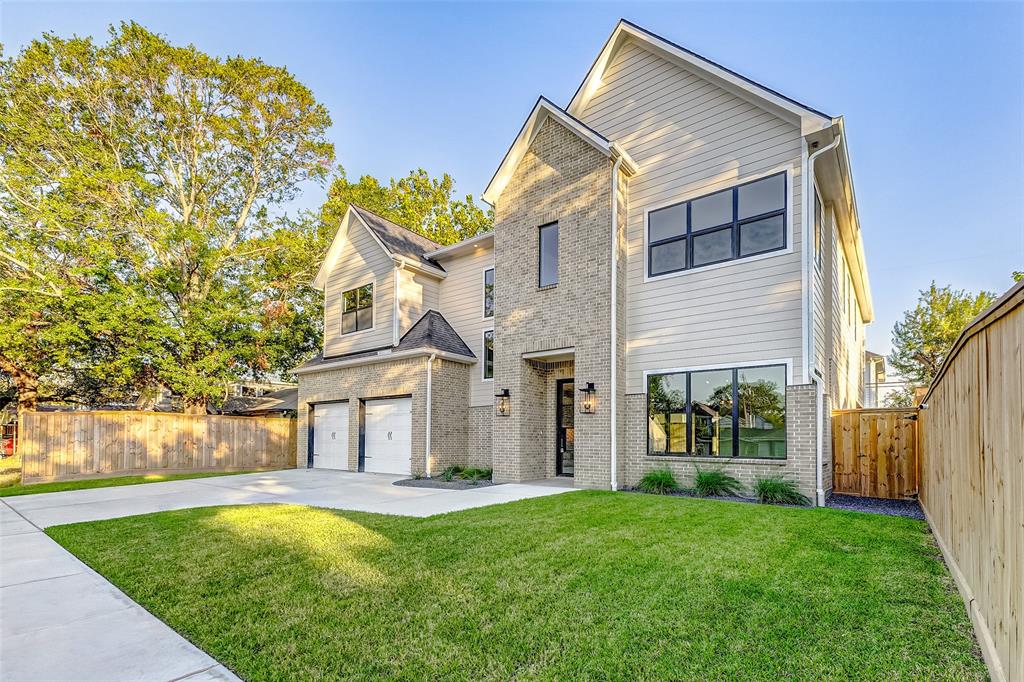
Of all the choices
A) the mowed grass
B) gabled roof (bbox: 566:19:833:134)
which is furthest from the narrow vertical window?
the mowed grass

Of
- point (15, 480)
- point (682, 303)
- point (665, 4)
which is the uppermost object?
point (665, 4)

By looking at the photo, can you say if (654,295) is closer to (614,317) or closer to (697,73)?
(614,317)

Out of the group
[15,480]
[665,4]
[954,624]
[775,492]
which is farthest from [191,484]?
[665,4]

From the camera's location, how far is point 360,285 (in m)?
16.2

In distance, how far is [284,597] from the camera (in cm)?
398

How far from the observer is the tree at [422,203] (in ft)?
90.1

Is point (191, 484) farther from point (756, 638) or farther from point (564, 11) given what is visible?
point (564, 11)

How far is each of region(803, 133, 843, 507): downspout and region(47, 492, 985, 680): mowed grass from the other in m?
1.75

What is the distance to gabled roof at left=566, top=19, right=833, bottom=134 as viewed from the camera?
8709 millimetres

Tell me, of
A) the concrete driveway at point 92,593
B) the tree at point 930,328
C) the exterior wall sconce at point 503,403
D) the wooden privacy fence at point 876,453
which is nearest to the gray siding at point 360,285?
the exterior wall sconce at point 503,403

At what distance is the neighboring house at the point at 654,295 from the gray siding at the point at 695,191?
0.10 feet

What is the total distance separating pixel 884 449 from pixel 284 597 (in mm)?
9889

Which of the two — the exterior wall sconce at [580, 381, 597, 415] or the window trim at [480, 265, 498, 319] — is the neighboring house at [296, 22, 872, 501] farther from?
the window trim at [480, 265, 498, 319]

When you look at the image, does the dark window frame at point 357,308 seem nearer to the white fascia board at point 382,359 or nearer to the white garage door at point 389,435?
the white fascia board at point 382,359
